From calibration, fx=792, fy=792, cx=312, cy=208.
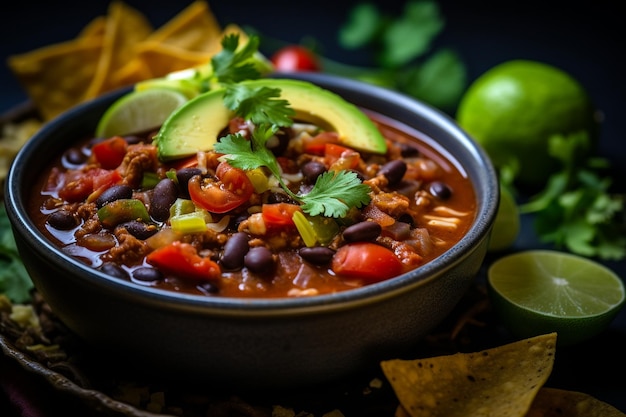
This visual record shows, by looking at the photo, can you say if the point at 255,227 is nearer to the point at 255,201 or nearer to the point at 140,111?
the point at 255,201

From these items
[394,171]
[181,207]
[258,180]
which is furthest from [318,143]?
[181,207]

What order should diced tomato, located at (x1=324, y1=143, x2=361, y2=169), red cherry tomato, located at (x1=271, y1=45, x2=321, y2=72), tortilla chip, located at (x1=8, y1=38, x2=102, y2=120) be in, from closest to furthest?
diced tomato, located at (x1=324, y1=143, x2=361, y2=169)
tortilla chip, located at (x1=8, y1=38, x2=102, y2=120)
red cherry tomato, located at (x1=271, y1=45, x2=321, y2=72)

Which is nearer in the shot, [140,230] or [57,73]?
[140,230]

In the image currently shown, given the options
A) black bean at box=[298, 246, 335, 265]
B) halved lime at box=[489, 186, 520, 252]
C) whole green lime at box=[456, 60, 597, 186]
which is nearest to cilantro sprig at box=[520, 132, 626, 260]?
whole green lime at box=[456, 60, 597, 186]

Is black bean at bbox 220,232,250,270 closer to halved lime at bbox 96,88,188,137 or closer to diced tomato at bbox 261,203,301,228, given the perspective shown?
diced tomato at bbox 261,203,301,228

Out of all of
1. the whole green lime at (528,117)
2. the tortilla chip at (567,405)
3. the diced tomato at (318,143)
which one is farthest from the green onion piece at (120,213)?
the whole green lime at (528,117)

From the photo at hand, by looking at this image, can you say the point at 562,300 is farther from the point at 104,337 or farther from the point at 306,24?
the point at 306,24
